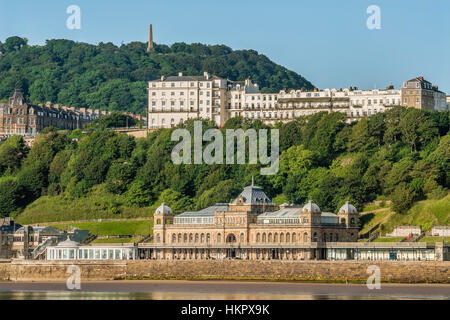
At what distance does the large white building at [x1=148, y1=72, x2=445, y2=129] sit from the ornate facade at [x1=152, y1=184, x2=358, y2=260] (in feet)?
100

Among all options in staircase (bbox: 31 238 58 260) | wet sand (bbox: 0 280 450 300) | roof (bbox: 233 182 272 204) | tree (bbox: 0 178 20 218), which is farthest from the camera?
tree (bbox: 0 178 20 218)

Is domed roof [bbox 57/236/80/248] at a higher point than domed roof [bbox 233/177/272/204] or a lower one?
lower

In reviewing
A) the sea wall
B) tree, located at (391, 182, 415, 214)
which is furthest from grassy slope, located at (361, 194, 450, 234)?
the sea wall

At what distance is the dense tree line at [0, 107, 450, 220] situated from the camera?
111m

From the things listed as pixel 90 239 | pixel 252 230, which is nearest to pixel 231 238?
pixel 252 230

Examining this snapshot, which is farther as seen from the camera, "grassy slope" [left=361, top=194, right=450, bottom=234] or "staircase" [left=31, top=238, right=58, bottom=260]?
"staircase" [left=31, top=238, right=58, bottom=260]

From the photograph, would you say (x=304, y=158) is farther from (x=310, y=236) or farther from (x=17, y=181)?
(x=17, y=181)

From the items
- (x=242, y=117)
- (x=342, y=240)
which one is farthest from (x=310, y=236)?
(x=242, y=117)

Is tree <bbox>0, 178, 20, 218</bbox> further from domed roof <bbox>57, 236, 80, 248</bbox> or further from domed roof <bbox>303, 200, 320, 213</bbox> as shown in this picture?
domed roof <bbox>303, 200, 320, 213</bbox>

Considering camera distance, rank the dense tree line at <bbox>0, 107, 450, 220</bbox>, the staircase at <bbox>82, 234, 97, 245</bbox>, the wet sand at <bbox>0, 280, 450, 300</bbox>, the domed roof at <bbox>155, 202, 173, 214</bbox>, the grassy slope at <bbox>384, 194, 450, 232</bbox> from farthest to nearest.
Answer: the staircase at <bbox>82, 234, 97, 245</bbox> < the dense tree line at <bbox>0, 107, 450, 220</bbox> < the domed roof at <bbox>155, 202, 173, 214</bbox> < the grassy slope at <bbox>384, 194, 450, 232</bbox> < the wet sand at <bbox>0, 280, 450, 300</bbox>

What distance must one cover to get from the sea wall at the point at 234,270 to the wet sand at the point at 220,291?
2390mm

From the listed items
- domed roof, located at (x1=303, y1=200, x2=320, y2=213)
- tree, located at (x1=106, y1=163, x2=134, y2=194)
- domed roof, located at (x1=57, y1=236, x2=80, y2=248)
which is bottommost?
domed roof, located at (x1=57, y1=236, x2=80, y2=248)

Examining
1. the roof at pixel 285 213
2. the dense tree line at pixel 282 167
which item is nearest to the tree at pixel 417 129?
the dense tree line at pixel 282 167
